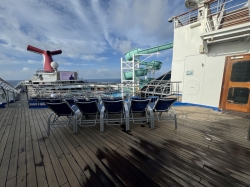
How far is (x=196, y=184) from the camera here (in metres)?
1.37

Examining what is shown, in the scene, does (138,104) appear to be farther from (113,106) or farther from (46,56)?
(46,56)

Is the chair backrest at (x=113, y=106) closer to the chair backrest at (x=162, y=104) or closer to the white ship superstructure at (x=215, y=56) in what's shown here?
the chair backrest at (x=162, y=104)

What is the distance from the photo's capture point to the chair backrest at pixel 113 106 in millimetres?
2771

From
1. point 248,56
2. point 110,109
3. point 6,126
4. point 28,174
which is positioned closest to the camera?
point 28,174

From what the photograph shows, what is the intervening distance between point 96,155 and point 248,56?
5460 mm

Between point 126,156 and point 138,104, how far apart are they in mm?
1346

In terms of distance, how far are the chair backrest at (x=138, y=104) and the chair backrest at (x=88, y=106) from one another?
0.90 m

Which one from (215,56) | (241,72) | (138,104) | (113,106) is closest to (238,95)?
(241,72)

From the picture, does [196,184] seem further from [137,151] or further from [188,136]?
[188,136]

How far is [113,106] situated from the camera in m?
2.88

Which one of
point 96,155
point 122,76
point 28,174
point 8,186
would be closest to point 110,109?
point 96,155

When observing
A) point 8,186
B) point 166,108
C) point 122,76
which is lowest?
point 8,186

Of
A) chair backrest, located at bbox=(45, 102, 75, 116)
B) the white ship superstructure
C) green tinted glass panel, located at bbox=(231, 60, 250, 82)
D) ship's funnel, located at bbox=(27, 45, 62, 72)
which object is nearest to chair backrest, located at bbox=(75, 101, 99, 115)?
chair backrest, located at bbox=(45, 102, 75, 116)

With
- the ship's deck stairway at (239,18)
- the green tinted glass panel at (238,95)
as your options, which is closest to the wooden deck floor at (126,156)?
the green tinted glass panel at (238,95)
